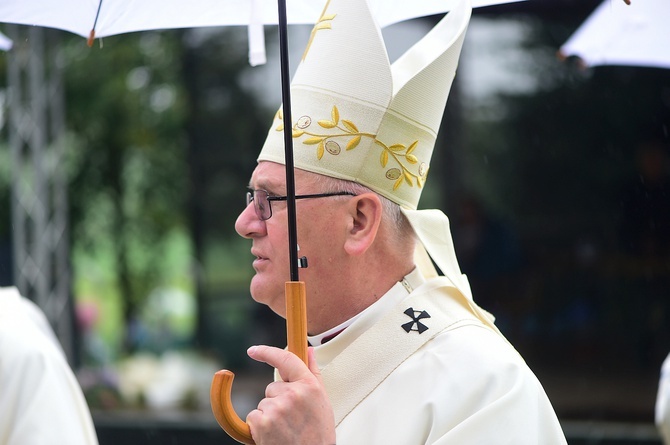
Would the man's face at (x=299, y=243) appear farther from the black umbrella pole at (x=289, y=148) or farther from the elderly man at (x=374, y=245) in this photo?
the black umbrella pole at (x=289, y=148)

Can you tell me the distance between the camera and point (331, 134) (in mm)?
2434

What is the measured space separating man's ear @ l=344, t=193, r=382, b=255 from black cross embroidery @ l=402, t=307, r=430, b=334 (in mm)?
186

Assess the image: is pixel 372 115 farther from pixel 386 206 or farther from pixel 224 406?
pixel 224 406

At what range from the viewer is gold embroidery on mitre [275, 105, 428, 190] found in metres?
2.42

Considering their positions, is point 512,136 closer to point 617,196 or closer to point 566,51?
point 617,196

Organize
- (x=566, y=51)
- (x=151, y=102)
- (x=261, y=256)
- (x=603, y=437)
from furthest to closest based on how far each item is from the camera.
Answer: (x=151, y=102)
(x=603, y=437)
(x=566, y=51)
(x=261, y=256)

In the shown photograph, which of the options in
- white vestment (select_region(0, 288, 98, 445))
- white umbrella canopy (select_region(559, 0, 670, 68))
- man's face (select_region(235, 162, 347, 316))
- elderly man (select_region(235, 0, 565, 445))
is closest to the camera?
elderly man (select_region(235, 0, 565, 445))

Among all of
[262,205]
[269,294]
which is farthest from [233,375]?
[262,205]

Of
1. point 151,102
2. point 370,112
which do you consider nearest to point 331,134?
point 370,112

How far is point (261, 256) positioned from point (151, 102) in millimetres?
7883

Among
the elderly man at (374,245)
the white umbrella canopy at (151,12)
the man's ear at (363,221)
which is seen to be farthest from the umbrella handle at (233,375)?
the white umbrella canopy at (151,12)

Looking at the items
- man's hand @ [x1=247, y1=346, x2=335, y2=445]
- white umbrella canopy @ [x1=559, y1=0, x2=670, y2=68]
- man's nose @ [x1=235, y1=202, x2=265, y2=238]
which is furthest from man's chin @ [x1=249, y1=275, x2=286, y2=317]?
white umbrella canopy @ [x1=559, y1=0, x2=670, y2=68]

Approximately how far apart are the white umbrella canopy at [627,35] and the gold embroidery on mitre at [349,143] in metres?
1.41

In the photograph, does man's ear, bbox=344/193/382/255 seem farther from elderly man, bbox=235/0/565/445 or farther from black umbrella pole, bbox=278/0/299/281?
black umbrella pole, bbox=278/0/299/281
